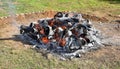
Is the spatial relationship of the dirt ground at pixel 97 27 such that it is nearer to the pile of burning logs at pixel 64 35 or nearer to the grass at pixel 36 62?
the grass at pixel 36 62

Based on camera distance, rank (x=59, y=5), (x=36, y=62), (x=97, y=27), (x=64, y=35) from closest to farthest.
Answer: (x=36, y=62)
(x=64, y=35)
(x=97, y=27)
(x=59, y=5)

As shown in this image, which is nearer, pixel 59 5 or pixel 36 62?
pixel 36 62

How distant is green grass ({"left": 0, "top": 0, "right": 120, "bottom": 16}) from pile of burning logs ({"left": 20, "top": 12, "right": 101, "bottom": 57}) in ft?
13.3

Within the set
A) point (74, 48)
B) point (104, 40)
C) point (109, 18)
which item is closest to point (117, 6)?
point (109, 18)

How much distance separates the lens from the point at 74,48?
998 centimetres

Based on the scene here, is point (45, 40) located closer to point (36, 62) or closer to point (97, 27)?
point (36, 62)

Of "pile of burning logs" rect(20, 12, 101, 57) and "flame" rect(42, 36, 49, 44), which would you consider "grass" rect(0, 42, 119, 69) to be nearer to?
"pile of burning logs" rect(20, 12, 101, 57)

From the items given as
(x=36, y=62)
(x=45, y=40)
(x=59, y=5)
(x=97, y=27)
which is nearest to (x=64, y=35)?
(x=45, y=40)

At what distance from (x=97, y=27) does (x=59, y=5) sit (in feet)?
14.6

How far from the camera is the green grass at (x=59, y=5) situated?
49.7ft

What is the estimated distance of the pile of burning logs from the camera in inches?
396

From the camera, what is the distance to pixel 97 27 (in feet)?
40.2

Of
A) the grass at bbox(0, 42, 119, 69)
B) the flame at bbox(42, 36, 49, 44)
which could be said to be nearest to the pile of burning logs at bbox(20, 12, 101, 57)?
the flame at bbox(42, 36, 49, 44)

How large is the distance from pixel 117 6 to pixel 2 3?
6159mm
